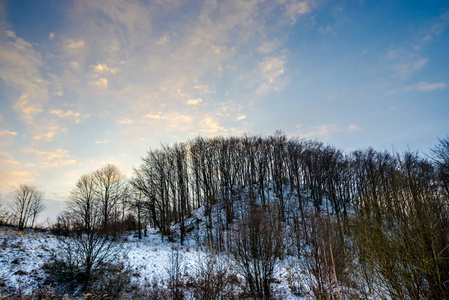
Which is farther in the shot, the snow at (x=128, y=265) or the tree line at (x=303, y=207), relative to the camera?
the snow at (x=128, y=265)

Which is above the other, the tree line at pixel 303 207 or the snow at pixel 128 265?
the tree line at pixel 303 207

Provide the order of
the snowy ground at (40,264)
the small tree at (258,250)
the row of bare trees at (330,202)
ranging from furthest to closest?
the small tree at (258,250) < the snowy ground at (40,264) < the row of bare trees at (330,202)

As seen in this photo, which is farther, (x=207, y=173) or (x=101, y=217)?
A: (x=207, y=173)

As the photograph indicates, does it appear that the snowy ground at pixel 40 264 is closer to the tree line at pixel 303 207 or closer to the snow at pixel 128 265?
the snow at pixel 128 265

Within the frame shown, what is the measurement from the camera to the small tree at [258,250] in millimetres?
11586

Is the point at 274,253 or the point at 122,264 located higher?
the point at 274,253

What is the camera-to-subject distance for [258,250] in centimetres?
1173

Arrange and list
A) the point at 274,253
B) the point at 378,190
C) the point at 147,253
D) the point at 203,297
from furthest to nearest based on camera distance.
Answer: the point at 147,253 → the point at 274,253 → the point at 203,297 → the point at 378,190

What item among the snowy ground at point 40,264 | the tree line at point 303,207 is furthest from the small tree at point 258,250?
the snowy ground at point 40,264

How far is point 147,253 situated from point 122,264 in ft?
12.2

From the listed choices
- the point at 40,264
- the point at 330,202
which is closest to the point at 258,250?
the point at 40,264

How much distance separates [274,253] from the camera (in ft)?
38.8

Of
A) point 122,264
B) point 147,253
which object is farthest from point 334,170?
point 122,264

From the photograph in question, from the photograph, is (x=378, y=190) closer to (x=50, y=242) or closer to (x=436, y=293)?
(x=436, y=293)
